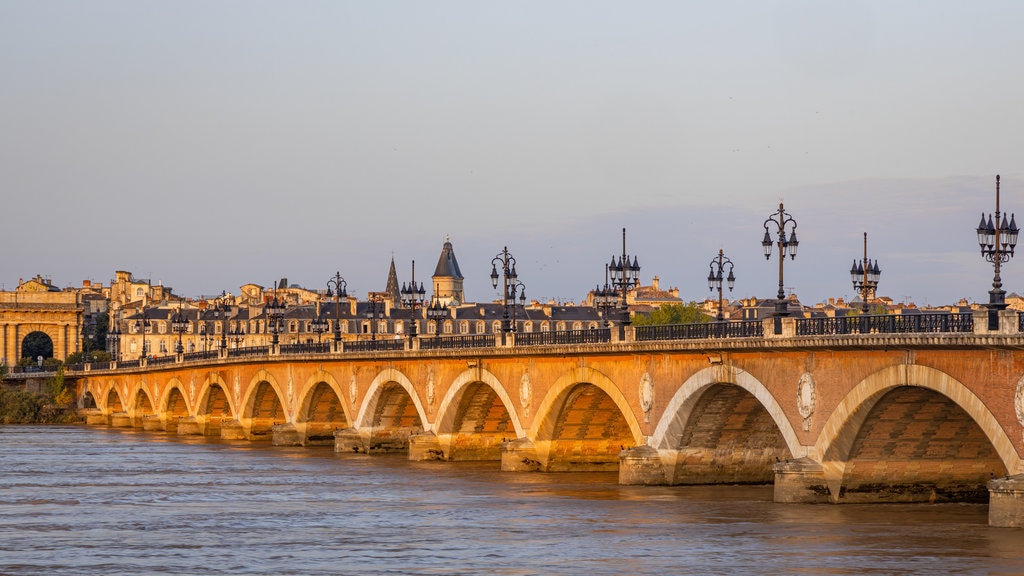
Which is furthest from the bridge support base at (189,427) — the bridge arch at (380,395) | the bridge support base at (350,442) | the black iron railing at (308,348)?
the bridge arch at (380,395)

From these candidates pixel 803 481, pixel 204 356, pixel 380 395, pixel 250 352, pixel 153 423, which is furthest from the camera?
pixel 153 423

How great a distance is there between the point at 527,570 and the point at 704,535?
18.8 feet

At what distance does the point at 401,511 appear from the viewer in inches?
1708

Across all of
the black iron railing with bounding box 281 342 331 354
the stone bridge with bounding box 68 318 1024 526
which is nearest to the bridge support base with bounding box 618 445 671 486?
the stone bridge with bounding box 68 318 1024 526

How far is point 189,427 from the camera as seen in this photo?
312 feet

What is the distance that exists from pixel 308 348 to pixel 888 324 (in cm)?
→ 4606

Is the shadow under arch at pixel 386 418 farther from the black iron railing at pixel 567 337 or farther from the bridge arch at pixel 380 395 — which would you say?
the black iron railing at pixel 567 337

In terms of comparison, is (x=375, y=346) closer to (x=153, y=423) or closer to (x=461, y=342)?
(x=461, y=342)

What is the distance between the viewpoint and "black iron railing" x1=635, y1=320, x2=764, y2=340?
41.9 meters

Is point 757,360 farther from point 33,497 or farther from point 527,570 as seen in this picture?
point 33,497

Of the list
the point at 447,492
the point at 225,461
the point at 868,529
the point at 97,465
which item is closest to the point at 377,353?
the point at 225,461

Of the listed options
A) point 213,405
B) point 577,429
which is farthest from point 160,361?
point 577,429

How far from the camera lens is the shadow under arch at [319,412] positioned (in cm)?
7688

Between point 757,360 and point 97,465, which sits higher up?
point 757,360
